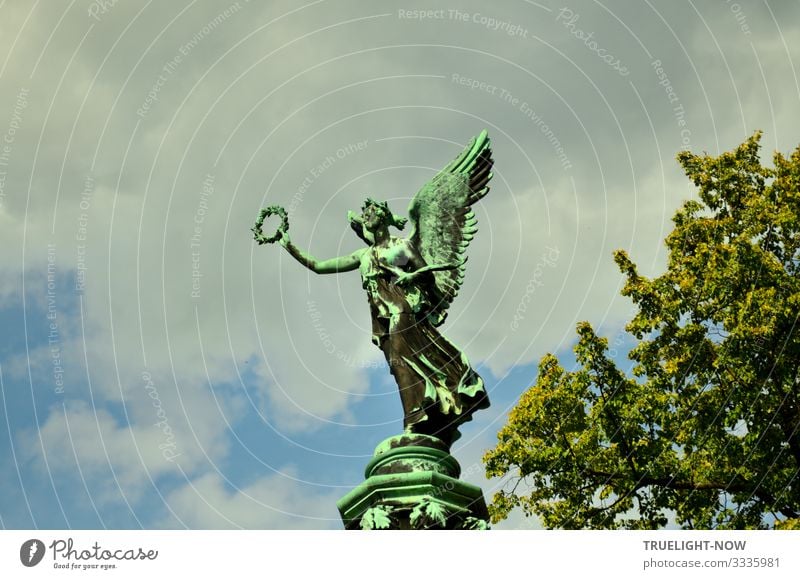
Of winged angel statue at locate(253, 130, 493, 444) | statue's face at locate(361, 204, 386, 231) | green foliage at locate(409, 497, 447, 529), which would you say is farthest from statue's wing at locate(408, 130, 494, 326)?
green foliage at locate(409, 497, 447, 529)

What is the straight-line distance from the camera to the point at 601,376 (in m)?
19.1

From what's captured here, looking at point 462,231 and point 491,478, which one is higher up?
point 491,478

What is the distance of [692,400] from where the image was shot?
58.7ft

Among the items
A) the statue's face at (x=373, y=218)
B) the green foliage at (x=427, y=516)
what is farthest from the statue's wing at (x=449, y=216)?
the green foliage at (x=427, y=516)

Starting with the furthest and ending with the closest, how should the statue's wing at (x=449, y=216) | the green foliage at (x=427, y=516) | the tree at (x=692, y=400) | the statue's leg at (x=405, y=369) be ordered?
the tree at (x=692, y=400), the statue's wing at (x=449, y=216), the statue's leg at (x=405, y=369), the green foliage at (x=427, y=516)

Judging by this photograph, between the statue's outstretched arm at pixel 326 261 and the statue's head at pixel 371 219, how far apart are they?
0.68 feet

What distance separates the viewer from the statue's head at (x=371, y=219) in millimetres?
11523

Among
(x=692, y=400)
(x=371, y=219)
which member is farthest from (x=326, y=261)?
(x=692, y=400)

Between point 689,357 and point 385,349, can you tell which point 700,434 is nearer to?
point 689,357

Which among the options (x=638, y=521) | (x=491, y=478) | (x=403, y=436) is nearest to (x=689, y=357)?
(x=638, y=521)

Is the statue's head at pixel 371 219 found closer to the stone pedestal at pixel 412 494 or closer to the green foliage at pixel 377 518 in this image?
the stone pedestal at pixel 412 494

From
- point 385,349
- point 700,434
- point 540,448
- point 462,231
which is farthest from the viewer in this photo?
point 540,448

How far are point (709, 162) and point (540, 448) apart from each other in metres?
7.15
